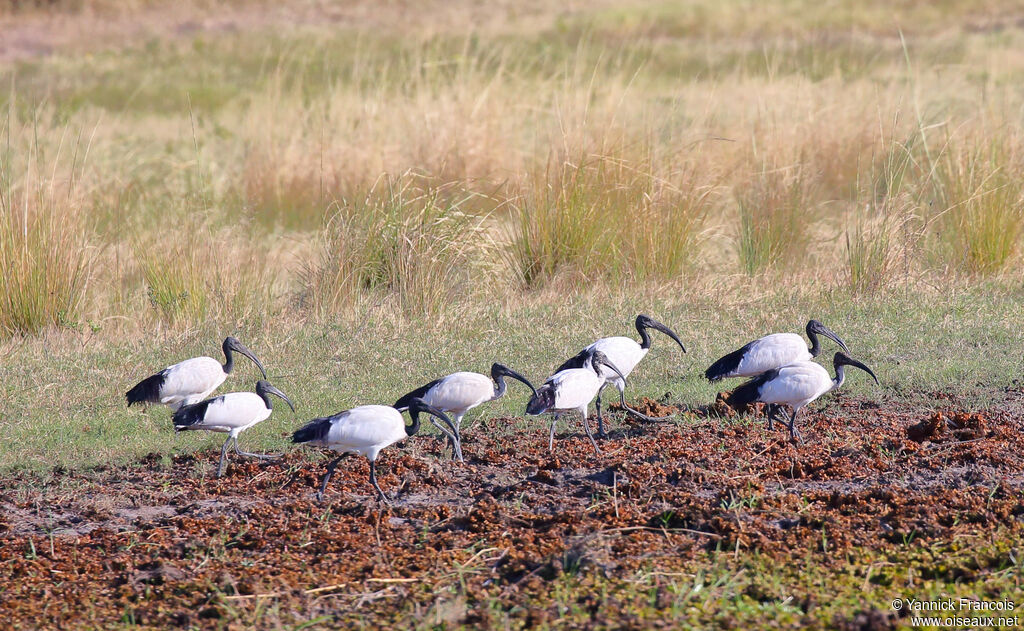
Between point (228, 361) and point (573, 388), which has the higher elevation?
point (573, 388)

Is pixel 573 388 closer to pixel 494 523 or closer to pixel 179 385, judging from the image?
pixel 494 523

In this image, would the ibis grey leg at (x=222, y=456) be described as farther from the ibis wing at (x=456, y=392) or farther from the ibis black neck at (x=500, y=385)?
the ibis black neck at (x=500, y=385)

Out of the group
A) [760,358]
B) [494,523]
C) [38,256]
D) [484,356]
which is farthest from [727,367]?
[38,256]

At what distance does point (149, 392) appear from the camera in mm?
6242

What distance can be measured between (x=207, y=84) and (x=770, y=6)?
18285 mm

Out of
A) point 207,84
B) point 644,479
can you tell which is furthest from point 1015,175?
point 207,84

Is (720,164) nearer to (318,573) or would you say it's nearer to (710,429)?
(710,429)

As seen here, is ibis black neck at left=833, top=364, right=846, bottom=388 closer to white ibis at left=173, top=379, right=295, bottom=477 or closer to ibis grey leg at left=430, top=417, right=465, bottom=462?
ibis grey leg at left=430, top=417, right=465, bottom=462

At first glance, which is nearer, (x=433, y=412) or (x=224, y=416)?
(x=433, y=412)

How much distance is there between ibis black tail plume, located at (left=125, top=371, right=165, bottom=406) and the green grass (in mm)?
150

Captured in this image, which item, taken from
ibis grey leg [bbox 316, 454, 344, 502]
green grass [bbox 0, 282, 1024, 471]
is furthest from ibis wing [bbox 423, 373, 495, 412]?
ibis grey leg [bbox 316, 454, 344, 502]

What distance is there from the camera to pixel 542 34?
29.9 metres

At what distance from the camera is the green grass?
6.29 metres

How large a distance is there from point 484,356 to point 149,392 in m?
2.08
